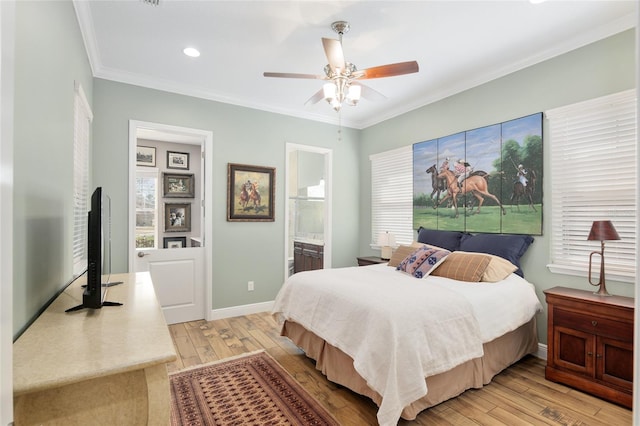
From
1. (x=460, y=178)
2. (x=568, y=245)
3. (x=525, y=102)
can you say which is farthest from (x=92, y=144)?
(x=568, y=245)

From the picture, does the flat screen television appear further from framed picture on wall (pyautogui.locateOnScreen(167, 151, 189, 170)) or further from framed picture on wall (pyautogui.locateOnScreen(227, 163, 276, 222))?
framed picture on wall (pyautogui.locateOnScreen(167, 151, 189, 170))

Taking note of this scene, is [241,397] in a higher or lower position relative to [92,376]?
lower

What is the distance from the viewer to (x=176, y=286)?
12.7 feet

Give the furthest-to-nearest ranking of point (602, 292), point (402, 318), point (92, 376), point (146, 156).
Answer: point (146, 156) < point (602, 292) < point (402, 318) < point (92, 376)

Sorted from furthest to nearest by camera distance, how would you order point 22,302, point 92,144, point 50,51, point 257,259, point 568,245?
point 257,259, point 92,144, point 568,245, point 50,51, point 22,302

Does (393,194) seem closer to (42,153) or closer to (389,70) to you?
(389,70)

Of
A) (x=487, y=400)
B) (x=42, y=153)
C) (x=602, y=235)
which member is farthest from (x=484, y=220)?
(x=42, y=153)

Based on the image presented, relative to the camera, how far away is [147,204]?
18.5 ft

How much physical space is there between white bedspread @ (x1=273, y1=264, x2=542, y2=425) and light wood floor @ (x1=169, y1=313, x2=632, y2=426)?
0.37 meters

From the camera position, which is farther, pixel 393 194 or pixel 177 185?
pixel 177 185

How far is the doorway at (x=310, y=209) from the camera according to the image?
4.96m

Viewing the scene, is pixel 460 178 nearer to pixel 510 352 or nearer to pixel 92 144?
pixel 510 352

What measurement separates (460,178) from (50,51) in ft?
12.0

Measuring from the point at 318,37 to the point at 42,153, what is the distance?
85.3 inches
